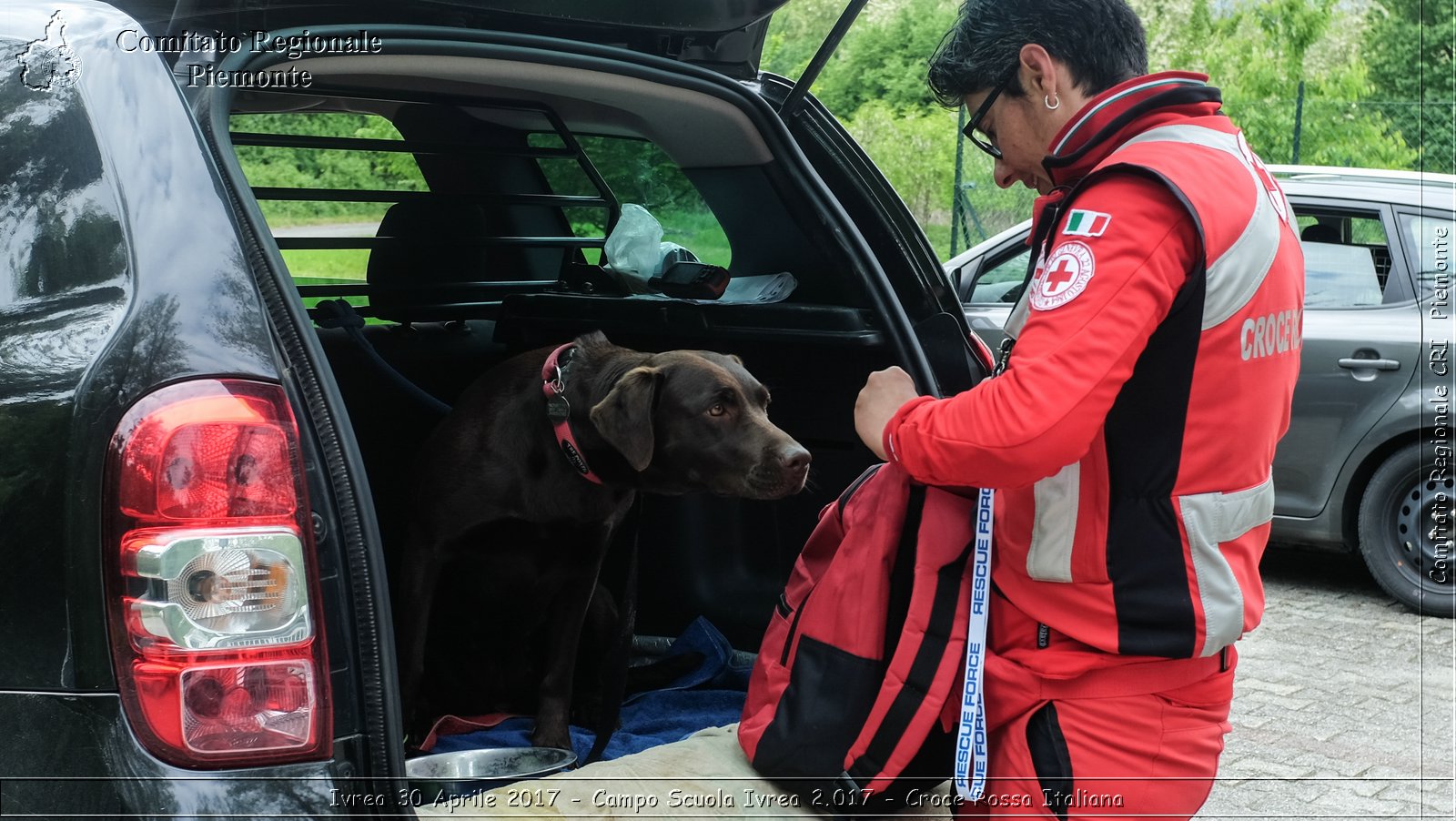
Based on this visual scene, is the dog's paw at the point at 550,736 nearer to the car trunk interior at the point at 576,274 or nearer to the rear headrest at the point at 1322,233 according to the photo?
the car trunk interior at the point at 576,274

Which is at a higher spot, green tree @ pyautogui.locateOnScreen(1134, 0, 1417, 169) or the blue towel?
green tree @ pyautogui.locateOnScreen(1134, 0, 1417, 169)

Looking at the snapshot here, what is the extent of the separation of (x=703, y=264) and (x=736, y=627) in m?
0.95

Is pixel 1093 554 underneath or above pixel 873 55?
underneath

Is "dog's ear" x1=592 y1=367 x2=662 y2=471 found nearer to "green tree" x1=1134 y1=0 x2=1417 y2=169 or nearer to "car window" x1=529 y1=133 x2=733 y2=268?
"car window" x1=529 y1=133 x2=733 y2=268

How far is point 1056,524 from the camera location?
1.83 metres

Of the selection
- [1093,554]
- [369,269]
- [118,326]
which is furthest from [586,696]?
[118,326]

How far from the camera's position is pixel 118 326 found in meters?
1.48

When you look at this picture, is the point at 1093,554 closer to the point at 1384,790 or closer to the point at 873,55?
the point at 1384,790

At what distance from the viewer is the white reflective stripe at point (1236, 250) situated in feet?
5.57

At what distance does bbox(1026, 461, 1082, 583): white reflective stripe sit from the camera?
5.93ft

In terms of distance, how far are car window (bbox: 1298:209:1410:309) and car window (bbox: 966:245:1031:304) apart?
1.38m

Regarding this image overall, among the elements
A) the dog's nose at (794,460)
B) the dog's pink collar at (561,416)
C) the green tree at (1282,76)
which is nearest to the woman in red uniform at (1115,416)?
the dog's nose at (794,460)

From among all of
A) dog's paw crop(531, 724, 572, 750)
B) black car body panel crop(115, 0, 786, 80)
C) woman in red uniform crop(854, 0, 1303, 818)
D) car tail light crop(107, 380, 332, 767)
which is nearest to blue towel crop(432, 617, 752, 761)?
dog's paw crop(531, 724, 572, 750)

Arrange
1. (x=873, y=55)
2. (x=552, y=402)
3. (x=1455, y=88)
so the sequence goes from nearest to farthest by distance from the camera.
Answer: (x=552, y=402)
(x=1455, y=88)
(x=873, y=55)
